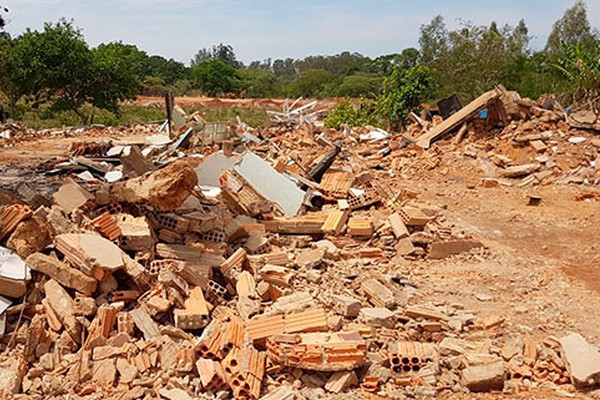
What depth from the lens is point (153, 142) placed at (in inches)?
593

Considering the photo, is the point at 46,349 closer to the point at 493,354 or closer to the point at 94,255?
the point at 94,255

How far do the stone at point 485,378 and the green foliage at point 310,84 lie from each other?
47.6m

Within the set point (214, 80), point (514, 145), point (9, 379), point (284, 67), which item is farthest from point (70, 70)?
point (284, 67)

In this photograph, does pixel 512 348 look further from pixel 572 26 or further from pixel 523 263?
pixel 572 26

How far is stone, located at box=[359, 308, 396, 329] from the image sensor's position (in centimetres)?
546

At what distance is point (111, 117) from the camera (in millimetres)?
30109

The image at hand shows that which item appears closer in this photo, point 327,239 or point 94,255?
point 94,255

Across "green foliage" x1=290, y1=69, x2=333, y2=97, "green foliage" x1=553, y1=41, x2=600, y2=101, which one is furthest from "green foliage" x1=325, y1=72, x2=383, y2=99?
"green foliage" x1=553, y1=41, x2=600, y2=101

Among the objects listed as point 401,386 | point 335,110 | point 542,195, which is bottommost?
point 401,386

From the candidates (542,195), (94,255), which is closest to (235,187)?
(94,255)

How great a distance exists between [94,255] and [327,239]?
146 inches

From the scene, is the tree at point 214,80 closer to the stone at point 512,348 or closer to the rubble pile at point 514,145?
the rubble pile at point 514,145

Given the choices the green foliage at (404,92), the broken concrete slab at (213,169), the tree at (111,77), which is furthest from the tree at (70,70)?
the broken concrete slab at (213,169)

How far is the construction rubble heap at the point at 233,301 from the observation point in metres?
4.68
